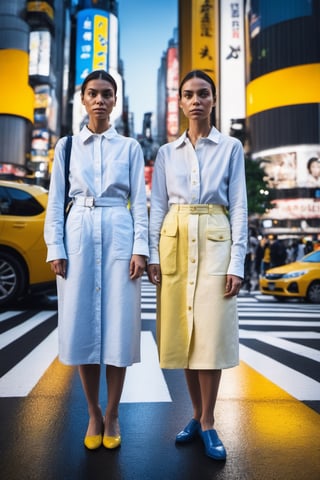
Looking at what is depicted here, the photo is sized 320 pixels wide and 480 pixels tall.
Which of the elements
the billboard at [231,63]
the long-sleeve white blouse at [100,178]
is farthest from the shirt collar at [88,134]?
the billboard at [231,63]

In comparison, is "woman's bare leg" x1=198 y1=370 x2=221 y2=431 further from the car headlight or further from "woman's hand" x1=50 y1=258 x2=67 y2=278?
the car headlight

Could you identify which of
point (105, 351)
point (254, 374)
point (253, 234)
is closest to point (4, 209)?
point (254, 374)

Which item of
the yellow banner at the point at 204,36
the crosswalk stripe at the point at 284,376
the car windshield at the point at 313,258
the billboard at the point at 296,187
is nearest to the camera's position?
the crosswalk stripe at the point at 284,376

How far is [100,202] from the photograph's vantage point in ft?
7.99

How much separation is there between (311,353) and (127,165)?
10.5 ft

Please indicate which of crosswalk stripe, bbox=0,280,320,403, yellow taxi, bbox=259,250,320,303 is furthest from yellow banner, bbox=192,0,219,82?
crosswalk stripe, bbox=0,280,320,403

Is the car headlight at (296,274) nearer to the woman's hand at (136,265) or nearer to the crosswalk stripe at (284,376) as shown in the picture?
the crosswalk stripe at (284,376)

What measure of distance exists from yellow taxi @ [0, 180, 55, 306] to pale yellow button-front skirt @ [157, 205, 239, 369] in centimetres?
474

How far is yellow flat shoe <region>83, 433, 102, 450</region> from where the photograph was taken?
2289 mm

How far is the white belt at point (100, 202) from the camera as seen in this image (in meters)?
2.43

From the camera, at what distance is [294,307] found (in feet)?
29.4

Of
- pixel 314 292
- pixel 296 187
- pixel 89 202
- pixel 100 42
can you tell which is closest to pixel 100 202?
pixel 89 202

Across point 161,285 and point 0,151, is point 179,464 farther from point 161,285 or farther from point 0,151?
point 0,151

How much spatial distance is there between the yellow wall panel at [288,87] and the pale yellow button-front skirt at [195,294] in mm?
50946
